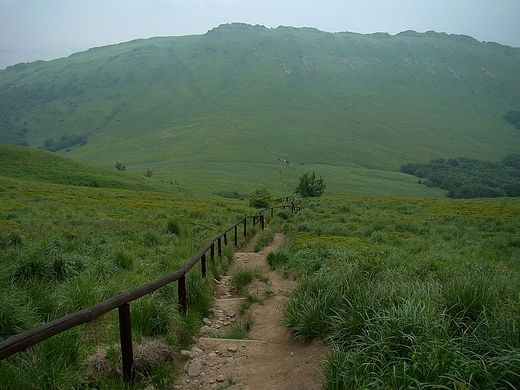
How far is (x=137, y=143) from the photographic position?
15175 cm

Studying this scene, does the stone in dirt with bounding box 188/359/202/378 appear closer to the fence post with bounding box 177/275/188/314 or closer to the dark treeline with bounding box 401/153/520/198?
the fence post with bounding box 177/275/188/314

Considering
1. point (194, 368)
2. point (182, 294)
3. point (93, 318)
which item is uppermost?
point (93, 318)

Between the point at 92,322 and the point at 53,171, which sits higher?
the point at 92,322

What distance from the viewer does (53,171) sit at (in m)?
57.3

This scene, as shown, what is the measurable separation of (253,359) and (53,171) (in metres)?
60.4

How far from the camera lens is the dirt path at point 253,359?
4730 mm

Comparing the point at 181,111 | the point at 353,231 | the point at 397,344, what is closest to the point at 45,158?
the point at 353,231

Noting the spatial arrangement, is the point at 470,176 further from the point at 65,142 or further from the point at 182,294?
the point at 65,142

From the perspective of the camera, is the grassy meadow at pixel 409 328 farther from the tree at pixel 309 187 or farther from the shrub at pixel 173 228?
the tree at pixel 309 187

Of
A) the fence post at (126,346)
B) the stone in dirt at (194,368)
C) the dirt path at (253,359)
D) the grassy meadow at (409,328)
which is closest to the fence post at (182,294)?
the dirt path at (253,359)

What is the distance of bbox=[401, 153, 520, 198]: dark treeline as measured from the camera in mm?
116500

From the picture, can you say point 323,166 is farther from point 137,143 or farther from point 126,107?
point 126,107

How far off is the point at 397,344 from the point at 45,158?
69.5 metres

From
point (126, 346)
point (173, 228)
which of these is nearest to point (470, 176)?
point (173, 228)
